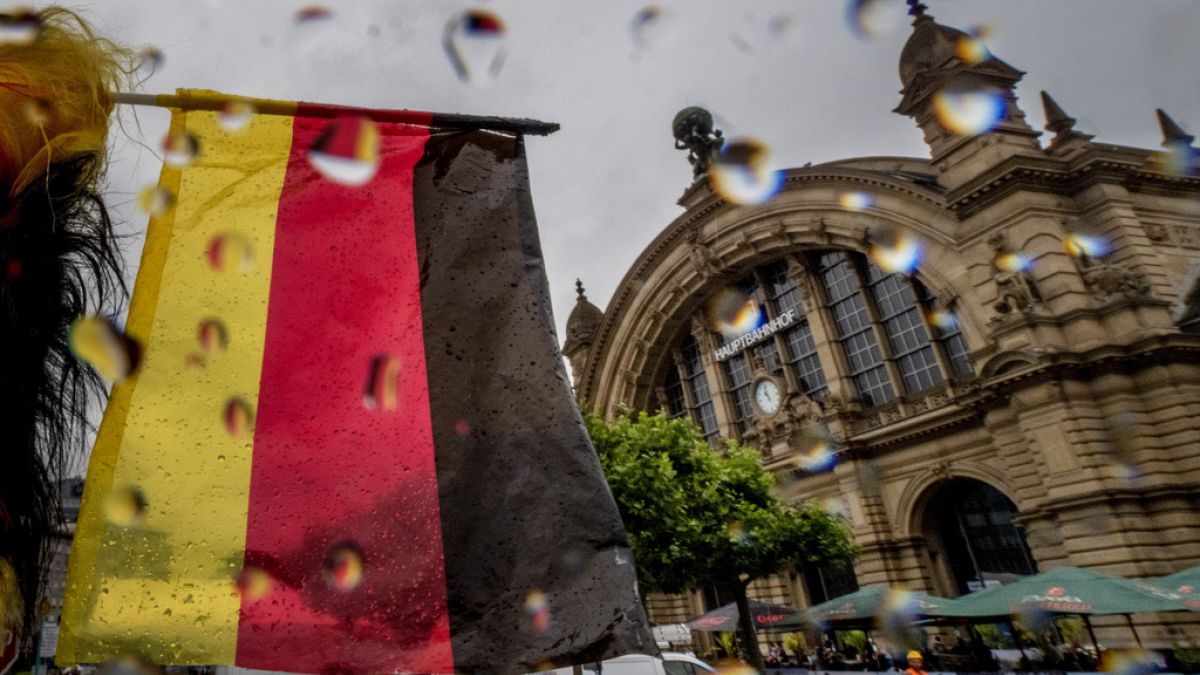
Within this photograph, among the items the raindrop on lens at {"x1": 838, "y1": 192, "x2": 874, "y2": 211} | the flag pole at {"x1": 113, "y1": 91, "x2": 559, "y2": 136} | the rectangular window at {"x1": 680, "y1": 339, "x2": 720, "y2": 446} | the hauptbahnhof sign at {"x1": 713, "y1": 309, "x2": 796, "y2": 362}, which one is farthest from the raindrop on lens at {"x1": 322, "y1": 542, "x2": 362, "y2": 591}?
the rectangular window at {"x1": 680, "y1": 339, "x2": 720, "y2": 446}

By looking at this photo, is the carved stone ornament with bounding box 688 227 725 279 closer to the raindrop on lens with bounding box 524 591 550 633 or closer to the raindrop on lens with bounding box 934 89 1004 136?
the raindrop on lens with bounding box 934 89 1004 136

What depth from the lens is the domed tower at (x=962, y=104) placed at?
20.7 metres

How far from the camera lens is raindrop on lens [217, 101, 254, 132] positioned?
245 centimetres

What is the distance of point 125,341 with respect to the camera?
6.86 feet

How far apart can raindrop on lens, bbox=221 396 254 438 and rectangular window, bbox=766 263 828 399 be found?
25316 mm

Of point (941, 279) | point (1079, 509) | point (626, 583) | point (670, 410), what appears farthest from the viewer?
point (670, 410)

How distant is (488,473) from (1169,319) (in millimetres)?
21946

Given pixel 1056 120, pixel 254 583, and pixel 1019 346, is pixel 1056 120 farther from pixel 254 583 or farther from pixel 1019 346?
pixel 254 583

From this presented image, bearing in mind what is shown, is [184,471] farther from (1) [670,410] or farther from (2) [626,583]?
(1) [670,410]

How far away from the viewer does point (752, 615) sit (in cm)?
1988

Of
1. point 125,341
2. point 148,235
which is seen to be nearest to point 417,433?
point 125,341

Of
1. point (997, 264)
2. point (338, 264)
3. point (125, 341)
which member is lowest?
point (125, 341)

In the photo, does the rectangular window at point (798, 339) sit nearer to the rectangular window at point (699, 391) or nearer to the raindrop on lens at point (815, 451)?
the raindrop on lens at point (815, 451)

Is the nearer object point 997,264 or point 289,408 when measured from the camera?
point 289,408
